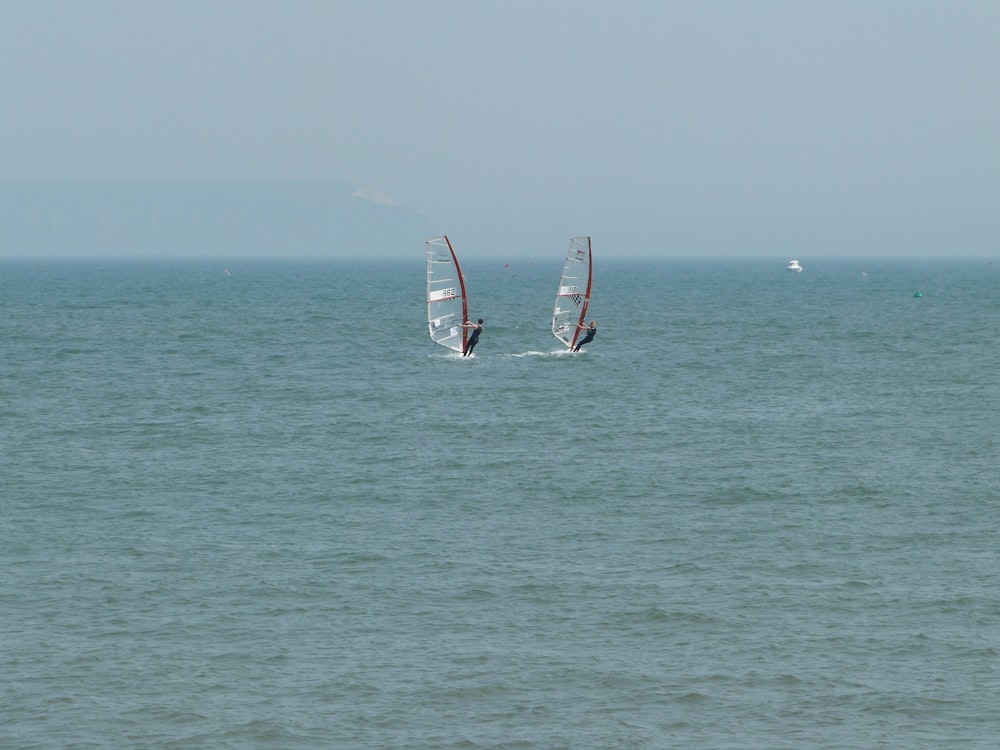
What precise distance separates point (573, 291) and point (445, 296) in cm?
805

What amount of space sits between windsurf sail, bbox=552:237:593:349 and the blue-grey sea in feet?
22.9

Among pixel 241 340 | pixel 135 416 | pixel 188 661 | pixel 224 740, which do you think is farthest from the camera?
pixel 241 340

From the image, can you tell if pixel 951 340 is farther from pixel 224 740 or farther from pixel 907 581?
pixel 224 740

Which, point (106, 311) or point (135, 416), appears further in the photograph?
point (106, 311)

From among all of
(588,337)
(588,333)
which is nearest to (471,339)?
(588,337)

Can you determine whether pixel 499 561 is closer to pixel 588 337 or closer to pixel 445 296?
pixel 445 296

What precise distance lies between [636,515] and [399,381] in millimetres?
31701

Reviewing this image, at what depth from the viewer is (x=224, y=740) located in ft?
69.5

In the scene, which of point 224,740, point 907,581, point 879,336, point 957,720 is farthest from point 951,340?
point 224,740

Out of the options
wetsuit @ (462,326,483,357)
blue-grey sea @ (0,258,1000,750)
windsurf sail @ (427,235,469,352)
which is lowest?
blue-grey sea @ (0,258,1000,750)

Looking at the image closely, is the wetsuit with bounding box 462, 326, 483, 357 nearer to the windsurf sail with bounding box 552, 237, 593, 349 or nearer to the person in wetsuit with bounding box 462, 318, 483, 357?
the person in wetsuit with bounding box 462, 318, 483, 357

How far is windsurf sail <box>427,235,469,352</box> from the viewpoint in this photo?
65.5m

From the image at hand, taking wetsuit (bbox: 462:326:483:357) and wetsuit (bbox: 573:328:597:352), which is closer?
wetsuit (bbox: 462:326:483:357)

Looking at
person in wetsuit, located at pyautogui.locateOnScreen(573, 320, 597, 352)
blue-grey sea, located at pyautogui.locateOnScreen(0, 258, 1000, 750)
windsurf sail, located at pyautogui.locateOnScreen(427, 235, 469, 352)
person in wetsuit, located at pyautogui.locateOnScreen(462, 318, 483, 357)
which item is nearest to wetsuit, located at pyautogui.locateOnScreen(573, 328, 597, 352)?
person in wetsuit, located at pyautogui.locateOnScreen(573, 320, 597, 352)
